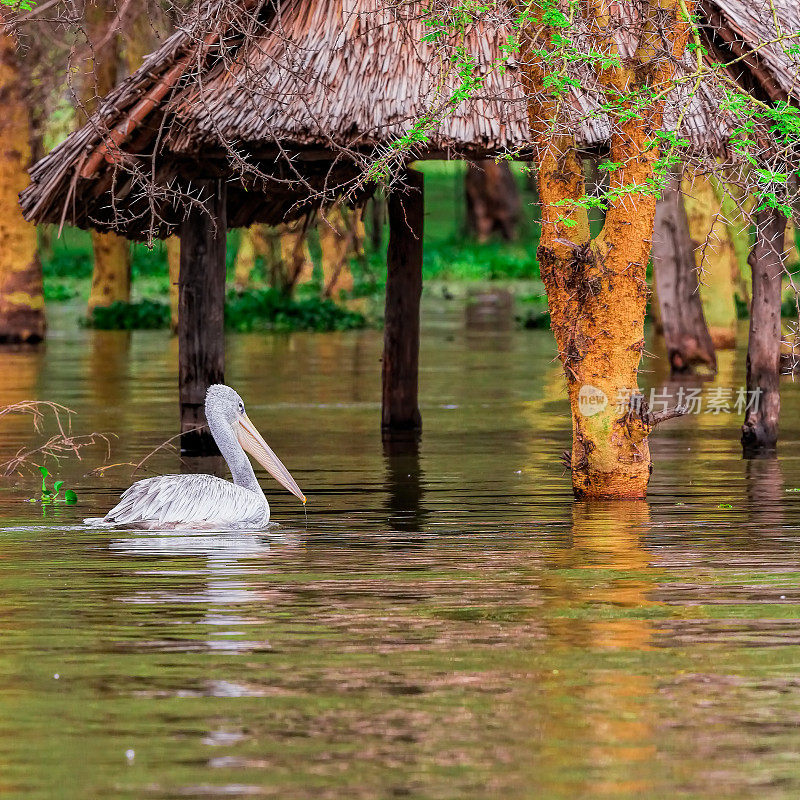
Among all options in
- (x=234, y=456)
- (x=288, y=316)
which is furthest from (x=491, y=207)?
(x=234, y=456)

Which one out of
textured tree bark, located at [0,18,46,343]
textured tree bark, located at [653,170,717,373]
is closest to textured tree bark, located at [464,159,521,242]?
textured tree bark, located at [0,18,46,343]

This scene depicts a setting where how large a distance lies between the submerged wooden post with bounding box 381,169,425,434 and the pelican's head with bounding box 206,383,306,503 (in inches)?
167

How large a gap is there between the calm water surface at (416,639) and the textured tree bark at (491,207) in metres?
39.1

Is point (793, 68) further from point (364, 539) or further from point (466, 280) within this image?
point (466, 280)

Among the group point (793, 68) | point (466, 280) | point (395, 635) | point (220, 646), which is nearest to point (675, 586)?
point (395, 635)

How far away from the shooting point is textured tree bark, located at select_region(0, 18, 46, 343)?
89.8ft

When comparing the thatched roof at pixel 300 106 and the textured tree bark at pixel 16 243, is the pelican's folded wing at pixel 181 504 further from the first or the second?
the textured tree bark at pixel 16 243

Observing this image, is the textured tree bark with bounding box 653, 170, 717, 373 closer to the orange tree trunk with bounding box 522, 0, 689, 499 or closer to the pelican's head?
the orange tree trunk with bounding box 522, 0, 689, 499

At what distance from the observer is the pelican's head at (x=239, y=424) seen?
1124cm

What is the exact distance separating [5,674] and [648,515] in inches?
199

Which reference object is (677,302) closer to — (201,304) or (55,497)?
(201,304)

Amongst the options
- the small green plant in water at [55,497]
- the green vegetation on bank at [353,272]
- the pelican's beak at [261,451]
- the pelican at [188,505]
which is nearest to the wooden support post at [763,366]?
the pelican's beak at [261,451]

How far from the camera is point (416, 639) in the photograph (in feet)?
24.2

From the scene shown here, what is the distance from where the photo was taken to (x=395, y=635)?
24.5ft
